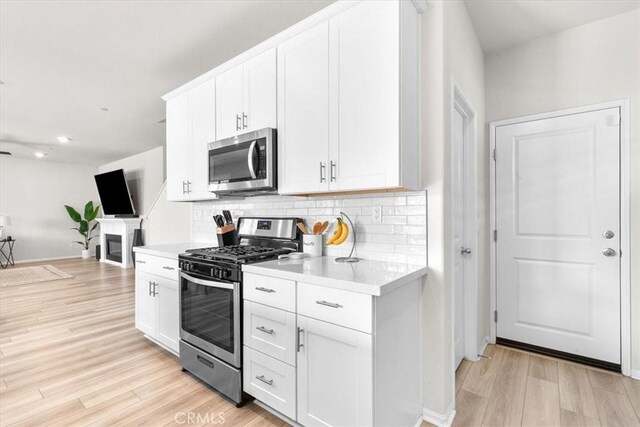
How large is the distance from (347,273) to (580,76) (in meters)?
2.62

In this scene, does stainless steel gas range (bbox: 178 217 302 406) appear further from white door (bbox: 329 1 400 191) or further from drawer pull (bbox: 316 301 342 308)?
white door (bbox: 329 1 400 191)

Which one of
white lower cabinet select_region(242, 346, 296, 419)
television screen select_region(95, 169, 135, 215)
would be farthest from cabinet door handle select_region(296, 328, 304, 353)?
television screen select_region(95, 169, 135, 215)

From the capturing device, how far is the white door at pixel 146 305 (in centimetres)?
280

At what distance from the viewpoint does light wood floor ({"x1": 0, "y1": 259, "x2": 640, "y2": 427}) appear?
1917 mm

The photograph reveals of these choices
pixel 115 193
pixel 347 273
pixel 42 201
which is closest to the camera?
pixel 347 273

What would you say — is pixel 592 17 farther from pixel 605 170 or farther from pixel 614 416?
pixel 614 416

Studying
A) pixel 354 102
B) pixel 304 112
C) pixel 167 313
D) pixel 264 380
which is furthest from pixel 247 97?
pixel 264 380

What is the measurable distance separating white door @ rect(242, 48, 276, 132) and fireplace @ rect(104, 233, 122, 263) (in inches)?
273

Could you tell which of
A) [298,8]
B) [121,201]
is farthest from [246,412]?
[121,201]

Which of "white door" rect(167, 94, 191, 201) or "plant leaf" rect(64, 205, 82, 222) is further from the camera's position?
"plant leaf" rect(64, 205, 82, 222)

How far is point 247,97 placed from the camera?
2.46 m

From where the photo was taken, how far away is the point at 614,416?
6.27ft

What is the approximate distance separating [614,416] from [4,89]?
6.39 meters
